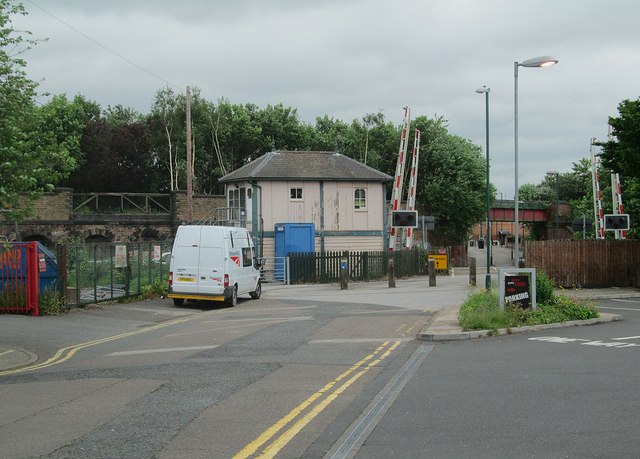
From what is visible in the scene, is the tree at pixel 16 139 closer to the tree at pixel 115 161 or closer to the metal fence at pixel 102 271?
the metal fence at pixel 102 271

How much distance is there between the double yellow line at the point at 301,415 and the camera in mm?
6517

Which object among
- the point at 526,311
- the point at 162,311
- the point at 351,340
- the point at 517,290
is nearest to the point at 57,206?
the point at 162,311

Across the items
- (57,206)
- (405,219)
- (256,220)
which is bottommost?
(405,219)

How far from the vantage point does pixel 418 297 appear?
1032 inches

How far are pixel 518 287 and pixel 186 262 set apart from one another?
1078 centimetres

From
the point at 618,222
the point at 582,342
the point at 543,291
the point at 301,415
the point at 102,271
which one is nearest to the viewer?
the point at 301,415

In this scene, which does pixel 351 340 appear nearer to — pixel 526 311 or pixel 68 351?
pixel 526 311

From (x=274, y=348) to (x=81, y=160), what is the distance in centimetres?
4766

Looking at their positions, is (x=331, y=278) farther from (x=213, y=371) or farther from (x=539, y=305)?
(x=213, y=371)

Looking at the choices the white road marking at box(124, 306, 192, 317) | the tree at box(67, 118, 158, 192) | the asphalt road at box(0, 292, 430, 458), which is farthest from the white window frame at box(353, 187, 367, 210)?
the tree at box(67, 118, 158, 192)

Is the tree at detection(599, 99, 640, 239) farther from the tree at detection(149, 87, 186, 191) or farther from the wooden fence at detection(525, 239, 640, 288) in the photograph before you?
the tree at detection(149, 87, 186, 191)

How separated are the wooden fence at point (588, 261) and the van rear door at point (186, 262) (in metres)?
14.0

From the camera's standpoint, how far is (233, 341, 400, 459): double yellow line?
652 cm

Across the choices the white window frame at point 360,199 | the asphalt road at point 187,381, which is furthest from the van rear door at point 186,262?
the white window frame at point 360,199
